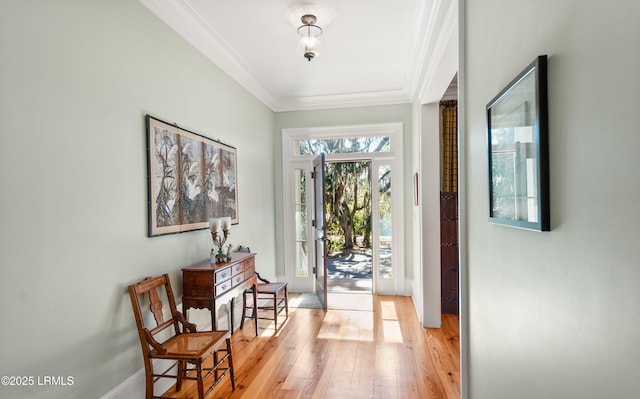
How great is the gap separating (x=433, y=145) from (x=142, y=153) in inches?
110

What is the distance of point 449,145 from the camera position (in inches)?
165

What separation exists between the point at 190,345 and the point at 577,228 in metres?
2.23

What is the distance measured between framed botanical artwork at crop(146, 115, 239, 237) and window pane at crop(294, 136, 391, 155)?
5.67ft

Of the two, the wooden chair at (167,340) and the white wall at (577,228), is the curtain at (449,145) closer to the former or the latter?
the white wall at (577,228)

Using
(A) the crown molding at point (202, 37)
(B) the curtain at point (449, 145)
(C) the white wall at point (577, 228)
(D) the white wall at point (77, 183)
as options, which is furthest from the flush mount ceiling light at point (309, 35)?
(B) the curtain at point (449, 145)

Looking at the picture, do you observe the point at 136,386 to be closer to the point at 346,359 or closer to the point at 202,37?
the point at 346,359

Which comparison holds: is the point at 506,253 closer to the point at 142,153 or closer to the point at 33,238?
the point at 33,238

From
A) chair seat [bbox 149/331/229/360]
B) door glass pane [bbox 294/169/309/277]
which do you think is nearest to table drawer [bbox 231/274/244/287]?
chair seat [bbox 149/331/229/360]

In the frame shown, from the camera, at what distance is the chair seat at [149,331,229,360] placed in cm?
206


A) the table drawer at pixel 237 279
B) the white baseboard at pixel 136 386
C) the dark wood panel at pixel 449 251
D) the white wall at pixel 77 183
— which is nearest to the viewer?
the white wall at pixel 77 183

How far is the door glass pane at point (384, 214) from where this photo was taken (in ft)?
16.0

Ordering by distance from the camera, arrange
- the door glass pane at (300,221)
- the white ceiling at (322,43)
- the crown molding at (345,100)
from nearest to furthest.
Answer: the white ceiling at (322,43) → the crown molding at (345,100) → the door glass pane at (300,221)

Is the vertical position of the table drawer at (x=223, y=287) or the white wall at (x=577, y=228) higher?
the white wall at (x=577, y=228)

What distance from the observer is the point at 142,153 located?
230 cm
